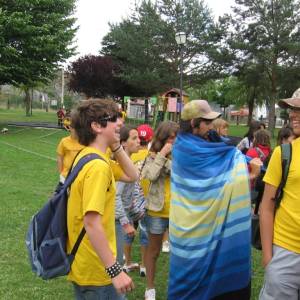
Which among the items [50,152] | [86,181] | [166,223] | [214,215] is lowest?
[50,152]

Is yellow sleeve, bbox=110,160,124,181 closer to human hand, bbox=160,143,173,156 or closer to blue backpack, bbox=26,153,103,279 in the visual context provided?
blue backpack, bbox=26,153,103,279

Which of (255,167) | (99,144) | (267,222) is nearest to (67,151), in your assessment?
(255,167)

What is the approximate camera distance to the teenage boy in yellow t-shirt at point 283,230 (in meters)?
3.02

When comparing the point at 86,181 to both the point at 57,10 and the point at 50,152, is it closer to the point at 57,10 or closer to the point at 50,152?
the point at 50,152

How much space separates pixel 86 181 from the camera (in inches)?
104

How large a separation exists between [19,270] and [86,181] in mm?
3493

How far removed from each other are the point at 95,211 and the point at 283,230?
3.99 ft

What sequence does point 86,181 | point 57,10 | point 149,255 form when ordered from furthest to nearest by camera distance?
1. point 57,10
2. point 149,255
3. point 86,181

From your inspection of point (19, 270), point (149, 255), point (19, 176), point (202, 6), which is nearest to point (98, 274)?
point (149, 255)

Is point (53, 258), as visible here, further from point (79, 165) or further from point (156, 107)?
point (156, 107)

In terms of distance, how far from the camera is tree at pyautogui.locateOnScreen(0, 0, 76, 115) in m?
27.2

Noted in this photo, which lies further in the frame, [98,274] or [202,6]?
[202,6]

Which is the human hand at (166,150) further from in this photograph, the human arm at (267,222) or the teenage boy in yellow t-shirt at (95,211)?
the teenage boy in yellow t-shirt at (95,211)

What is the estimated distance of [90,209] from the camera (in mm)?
2594
